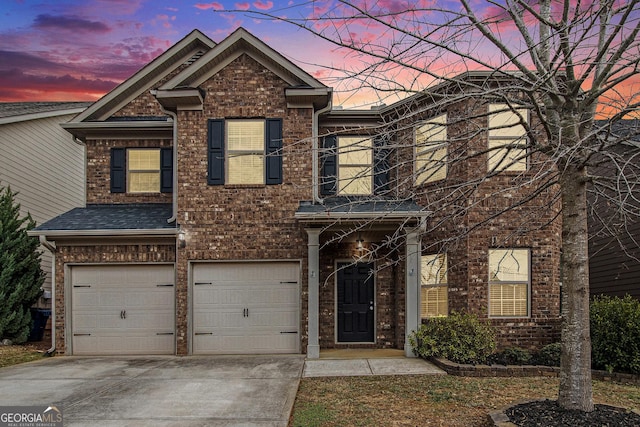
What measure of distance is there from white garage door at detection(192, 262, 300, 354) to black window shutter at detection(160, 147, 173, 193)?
2.46m

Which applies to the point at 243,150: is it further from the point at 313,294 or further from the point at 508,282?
the point at 508,282

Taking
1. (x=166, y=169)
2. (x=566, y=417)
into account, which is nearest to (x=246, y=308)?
(x=166, y=169)

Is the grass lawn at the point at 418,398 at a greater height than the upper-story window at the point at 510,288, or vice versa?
the upper-story window at the point at 510,288

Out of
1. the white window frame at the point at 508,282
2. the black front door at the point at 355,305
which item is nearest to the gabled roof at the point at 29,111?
the black front door at the point at 355,305

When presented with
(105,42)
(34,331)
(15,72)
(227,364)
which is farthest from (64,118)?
(227,364)

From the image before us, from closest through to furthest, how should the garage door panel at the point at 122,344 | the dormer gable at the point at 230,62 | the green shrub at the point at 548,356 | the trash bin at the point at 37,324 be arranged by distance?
1. the green shrub at the point at 548,356
2. the dormer gable at the point at 230,62
3. the garage door panel at the point at 122,344
4. the trash bin at the point at 37,324

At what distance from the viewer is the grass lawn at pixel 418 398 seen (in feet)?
19.8

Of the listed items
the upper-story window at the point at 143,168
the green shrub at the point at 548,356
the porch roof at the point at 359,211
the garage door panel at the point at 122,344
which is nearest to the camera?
the green shrub at the point at 548,356

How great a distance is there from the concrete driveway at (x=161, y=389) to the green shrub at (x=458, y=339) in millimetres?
2543

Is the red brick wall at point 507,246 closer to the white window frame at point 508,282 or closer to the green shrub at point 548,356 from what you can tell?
the white window frame at point 508,282

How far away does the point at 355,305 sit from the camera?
1164cm

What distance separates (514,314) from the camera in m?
10.3

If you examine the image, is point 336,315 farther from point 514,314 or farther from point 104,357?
point 104,357

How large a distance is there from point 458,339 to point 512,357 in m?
1.05
